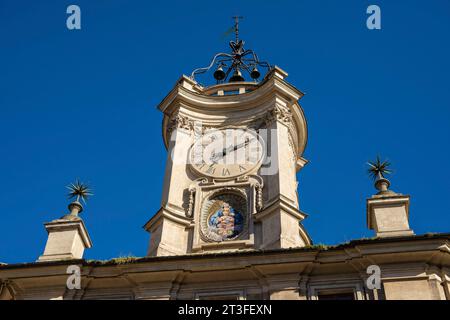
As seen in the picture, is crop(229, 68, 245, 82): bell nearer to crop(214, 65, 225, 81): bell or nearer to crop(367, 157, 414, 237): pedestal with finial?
crop(214, 65, 225, 81): bell

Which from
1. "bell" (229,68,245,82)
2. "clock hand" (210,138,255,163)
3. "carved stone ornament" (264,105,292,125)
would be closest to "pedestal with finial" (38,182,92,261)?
"clock hand" (210,138,255,163)

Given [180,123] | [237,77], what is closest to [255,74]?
[237,77]

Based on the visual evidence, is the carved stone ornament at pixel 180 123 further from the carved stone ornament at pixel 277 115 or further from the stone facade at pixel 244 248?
the carved stone ornament at pixel 277 115

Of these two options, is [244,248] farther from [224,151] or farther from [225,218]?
[224,151]

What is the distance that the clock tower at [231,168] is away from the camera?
25125mm

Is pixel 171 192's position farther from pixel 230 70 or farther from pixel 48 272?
pixel 230 70

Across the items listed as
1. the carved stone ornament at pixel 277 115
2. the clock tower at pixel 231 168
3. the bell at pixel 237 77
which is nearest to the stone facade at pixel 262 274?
the clock tower at pixel 231 168

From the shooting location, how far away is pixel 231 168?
2827 centimetres

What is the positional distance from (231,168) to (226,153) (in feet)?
3.13

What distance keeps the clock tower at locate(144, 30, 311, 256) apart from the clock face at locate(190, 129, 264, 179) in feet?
0.14

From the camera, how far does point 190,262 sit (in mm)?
21328

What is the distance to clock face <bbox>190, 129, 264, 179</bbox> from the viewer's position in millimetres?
28156
